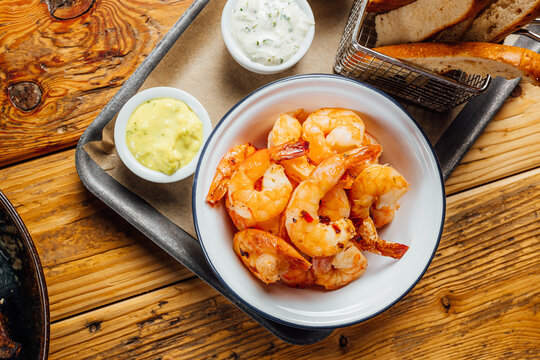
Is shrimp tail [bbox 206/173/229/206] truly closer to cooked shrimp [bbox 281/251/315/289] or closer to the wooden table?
cooked shrimp [bbox 281/251/315/289]

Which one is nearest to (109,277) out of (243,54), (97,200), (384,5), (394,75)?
(97,200)

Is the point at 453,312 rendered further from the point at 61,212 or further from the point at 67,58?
the point at 67,58

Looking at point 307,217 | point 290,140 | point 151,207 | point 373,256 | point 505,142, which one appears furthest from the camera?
point 505,142

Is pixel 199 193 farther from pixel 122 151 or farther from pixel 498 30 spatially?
pixel 498 30

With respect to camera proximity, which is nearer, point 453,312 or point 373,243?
point 373,243

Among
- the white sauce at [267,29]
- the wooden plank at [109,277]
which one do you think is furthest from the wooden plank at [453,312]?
the white sauce at [267,29]

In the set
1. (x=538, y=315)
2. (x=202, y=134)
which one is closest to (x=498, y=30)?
(x=202, y=134)

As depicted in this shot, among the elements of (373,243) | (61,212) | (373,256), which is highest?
(373,243)
